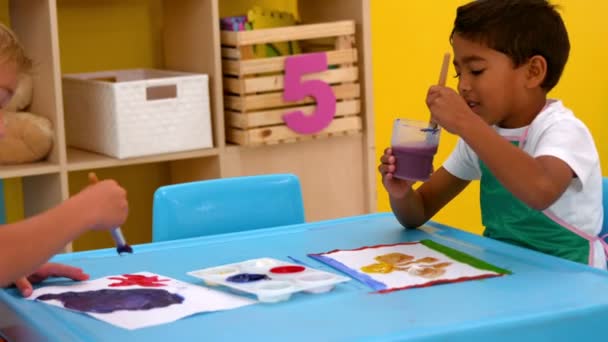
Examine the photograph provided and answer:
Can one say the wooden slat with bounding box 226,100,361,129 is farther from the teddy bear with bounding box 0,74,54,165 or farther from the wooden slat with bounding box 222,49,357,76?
the teddy bear with bounding box 0,74,54,165

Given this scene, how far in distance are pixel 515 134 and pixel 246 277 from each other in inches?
25.8

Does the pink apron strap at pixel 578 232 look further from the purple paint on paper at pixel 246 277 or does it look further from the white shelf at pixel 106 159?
the white shelf at pixel 106 159

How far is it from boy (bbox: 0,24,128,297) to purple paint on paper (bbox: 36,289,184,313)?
0.35 feet

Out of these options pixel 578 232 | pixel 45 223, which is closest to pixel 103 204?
pixel 45 223

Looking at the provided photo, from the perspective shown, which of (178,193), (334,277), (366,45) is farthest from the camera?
(366,45)

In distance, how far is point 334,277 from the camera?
1520 millimetres

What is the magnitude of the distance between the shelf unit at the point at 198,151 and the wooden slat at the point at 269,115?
0.04 meters

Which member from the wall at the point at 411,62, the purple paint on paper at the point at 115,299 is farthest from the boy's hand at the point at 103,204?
the wall at the point at 411,62

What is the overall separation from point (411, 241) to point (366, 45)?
1322mm

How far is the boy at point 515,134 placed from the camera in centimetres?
173

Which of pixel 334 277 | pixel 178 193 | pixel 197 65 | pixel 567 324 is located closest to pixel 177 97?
pixel 197 65

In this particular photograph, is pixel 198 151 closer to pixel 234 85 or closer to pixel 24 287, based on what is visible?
pixel 234 85

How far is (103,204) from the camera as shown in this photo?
1367 mm

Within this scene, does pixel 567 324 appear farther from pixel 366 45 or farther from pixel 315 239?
pixel 366 45
